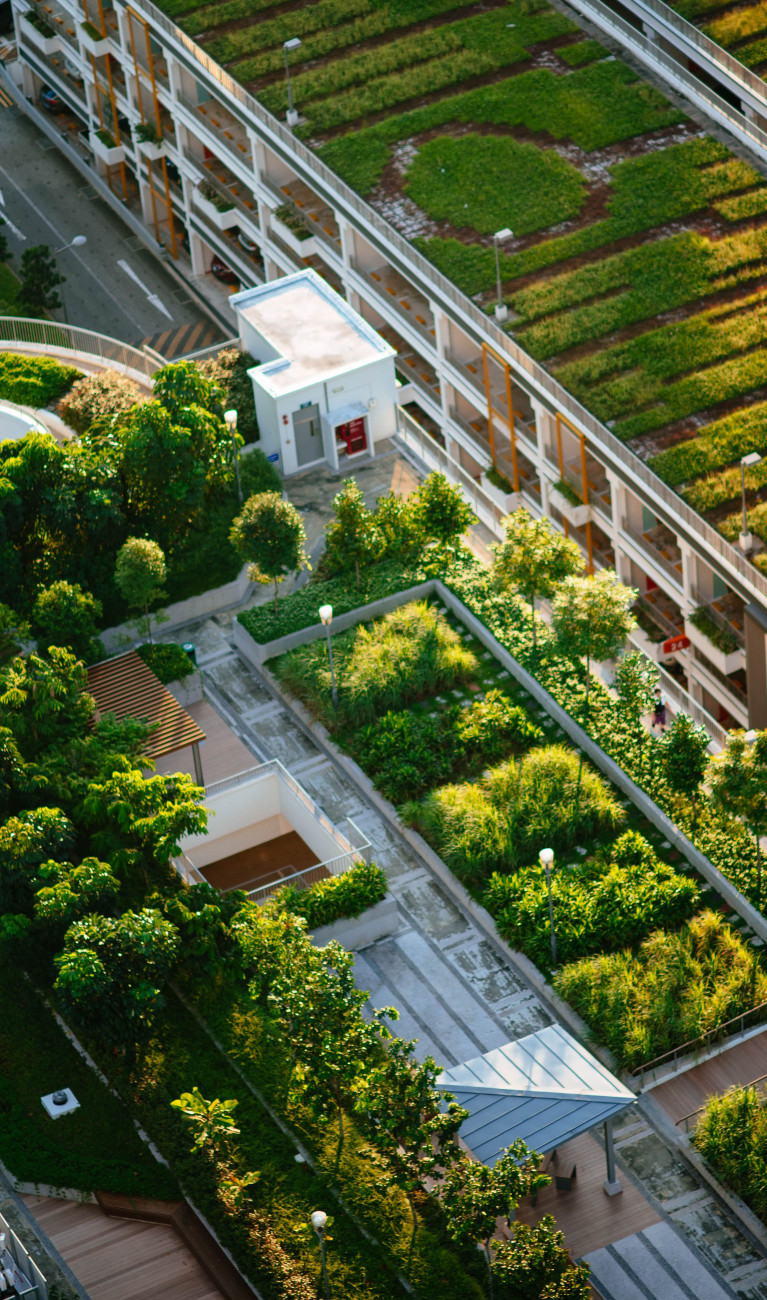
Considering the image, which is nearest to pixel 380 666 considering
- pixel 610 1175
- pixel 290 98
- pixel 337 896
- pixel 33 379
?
pixel 337 896

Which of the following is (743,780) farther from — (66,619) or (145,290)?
(145,290)

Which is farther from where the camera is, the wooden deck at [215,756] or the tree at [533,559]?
the tree at [533,559]

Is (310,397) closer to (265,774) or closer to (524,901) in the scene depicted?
(265,774)

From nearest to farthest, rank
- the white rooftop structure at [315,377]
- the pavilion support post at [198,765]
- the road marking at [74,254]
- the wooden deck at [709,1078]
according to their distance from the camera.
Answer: the wooden deck at [709,1078], the pavilion support post at [198,765], the white rooftop structure at [315,377], the road marking at [74,254]

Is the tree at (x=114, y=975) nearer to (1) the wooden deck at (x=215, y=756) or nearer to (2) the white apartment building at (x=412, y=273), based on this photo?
(1) the wooden deck at (x=215, y=756)

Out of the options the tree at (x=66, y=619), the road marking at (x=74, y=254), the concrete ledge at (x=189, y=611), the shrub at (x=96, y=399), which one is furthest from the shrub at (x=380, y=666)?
the road marking at (x=74, y=254)

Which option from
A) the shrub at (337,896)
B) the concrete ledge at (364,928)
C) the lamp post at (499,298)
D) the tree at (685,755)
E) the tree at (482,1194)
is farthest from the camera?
the lamp post at (499,298)

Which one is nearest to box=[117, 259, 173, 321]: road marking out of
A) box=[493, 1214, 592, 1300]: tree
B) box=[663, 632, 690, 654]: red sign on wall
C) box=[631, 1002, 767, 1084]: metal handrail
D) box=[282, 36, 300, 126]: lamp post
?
box=[282, 36, 300, 126]: lamp post
